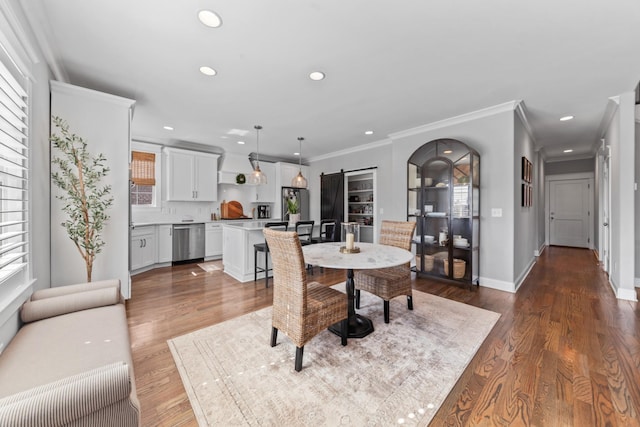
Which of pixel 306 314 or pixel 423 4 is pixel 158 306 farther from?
pixel 423 4

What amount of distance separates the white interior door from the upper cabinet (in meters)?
9.34

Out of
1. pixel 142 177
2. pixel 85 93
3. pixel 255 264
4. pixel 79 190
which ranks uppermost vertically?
pixel 85 93

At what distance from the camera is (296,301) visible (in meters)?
1.86

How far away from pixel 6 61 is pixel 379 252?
299 cm

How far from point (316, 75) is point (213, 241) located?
428cm

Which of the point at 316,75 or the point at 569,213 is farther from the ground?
the point at 316,75

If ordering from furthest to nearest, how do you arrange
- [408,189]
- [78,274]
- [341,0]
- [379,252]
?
[408,189]
[78,274]
[379,252]
[341,0]

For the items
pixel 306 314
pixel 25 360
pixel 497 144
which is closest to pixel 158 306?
pixel 25 360

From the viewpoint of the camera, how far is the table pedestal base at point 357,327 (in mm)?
2322

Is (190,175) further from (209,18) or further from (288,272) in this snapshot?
(288,272)

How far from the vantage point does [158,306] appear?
3.03 m

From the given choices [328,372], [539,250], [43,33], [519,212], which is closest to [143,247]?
[43,33]

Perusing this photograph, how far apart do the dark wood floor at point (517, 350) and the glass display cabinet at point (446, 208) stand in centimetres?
33

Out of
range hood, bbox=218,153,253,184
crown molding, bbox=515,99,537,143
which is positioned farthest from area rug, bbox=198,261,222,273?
crown molding, bbox=515,99,537,143
